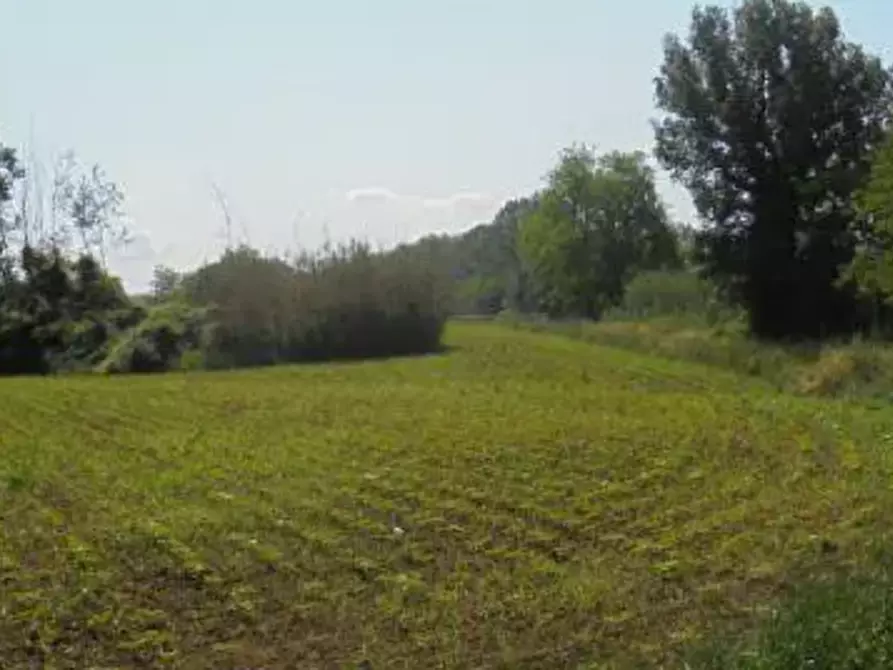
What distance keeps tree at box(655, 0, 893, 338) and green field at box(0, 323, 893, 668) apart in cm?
2445

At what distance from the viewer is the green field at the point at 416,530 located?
31.7 ft

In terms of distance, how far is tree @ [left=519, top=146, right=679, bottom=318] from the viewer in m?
94.2

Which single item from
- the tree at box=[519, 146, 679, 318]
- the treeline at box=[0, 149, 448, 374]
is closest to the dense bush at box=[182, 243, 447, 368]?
the treeline at box=[0, 149, 448, 374]

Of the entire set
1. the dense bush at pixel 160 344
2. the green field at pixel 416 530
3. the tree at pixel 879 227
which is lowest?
the green field at pixel 416 530

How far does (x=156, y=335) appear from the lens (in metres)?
51.7

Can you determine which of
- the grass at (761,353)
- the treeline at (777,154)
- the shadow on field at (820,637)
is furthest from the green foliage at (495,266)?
the shadow on field at (820,637)

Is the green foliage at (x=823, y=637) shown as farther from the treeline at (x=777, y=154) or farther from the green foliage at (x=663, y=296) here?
the green foliage at (x=663, y=296)

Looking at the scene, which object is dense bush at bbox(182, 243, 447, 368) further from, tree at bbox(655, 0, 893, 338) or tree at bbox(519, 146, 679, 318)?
tree at bbox(519, 146, 679, 318)

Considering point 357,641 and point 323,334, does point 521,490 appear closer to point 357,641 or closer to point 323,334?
point 357,641

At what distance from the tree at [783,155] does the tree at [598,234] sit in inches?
1563

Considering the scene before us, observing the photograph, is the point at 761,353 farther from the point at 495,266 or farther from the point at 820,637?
the point at 495,266

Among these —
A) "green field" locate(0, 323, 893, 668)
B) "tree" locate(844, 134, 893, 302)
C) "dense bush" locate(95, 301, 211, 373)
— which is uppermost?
"tree" locate(844, 134, 893, 302)

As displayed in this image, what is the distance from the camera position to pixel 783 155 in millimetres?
50594

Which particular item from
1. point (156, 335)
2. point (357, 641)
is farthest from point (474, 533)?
point (156, 335)
